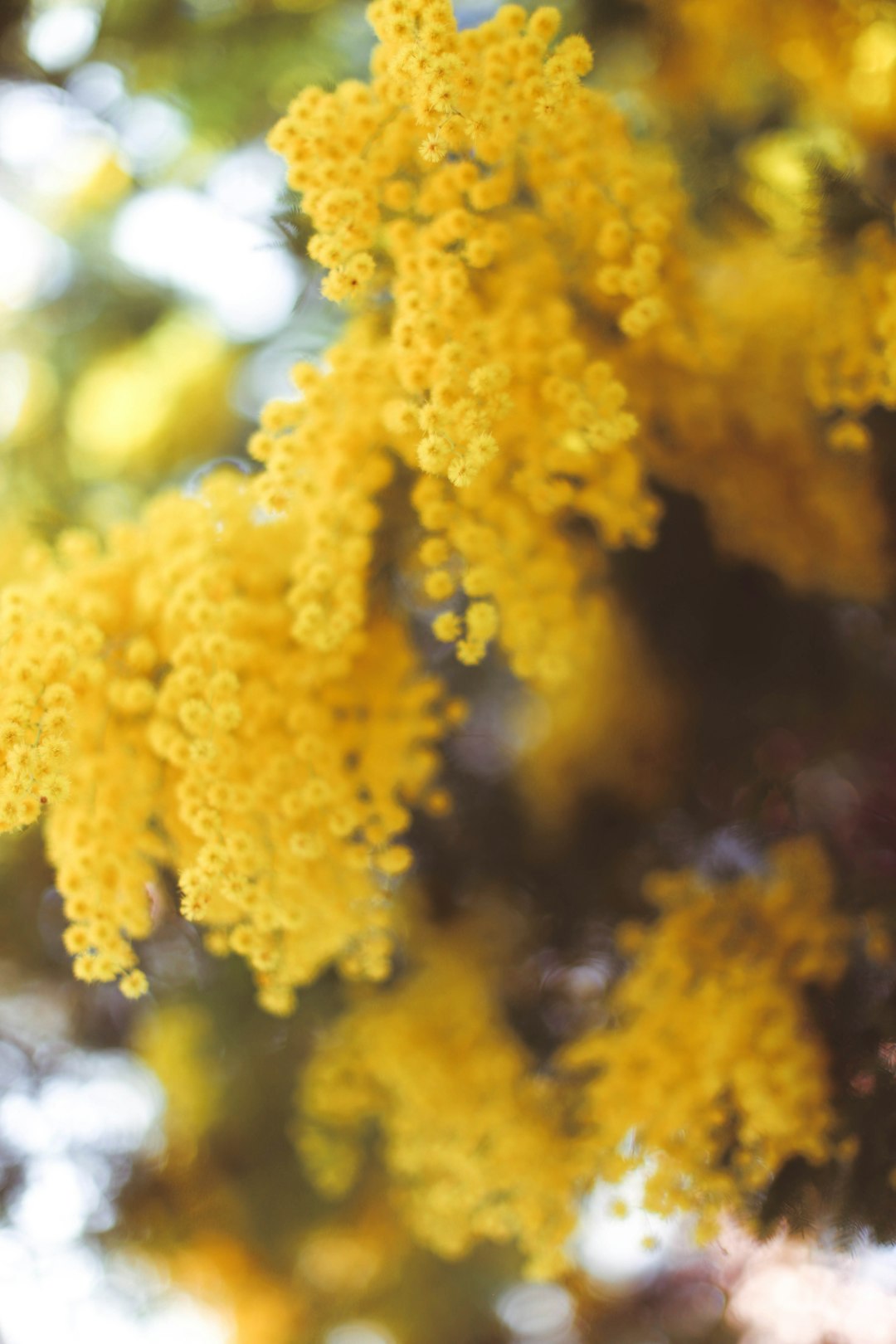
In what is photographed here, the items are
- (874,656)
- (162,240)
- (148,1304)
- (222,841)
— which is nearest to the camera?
(222,841)

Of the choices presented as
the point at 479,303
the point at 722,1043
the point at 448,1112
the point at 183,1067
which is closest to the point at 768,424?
the point at 479,303

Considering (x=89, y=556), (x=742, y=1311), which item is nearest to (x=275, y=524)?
(x=89, y=556)

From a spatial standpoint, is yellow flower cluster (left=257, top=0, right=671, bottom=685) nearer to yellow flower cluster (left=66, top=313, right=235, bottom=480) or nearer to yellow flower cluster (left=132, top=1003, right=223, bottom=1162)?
yellow flower cluster (left=66, top=313, right=235, bottom=480)

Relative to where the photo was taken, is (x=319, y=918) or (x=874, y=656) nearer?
(x=319, y=918)

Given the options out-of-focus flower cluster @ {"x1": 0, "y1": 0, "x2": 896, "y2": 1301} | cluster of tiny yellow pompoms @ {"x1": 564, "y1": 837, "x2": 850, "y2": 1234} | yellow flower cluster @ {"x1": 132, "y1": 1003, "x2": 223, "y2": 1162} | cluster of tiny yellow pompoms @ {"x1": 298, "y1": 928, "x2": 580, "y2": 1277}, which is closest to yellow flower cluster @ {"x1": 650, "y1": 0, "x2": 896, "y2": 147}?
out-of-focus flower cluster @ {"x1": 0, "y1": 0, "x2": 896, "y2": 1301}

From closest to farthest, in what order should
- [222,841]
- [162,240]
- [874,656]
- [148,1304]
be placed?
[222,841] < [874,656] < [162,240] < [148,1304]

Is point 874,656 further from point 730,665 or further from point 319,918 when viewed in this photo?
point 319,918
